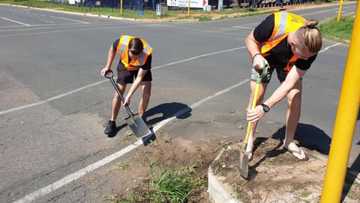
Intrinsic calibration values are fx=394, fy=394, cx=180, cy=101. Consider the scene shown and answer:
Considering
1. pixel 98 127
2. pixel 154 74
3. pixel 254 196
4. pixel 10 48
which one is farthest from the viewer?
pixel 10 48

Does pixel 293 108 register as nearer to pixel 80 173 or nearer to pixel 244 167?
pixel 244 167

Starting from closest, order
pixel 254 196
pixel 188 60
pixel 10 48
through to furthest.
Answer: pixel 254 196 < pixel 188 60 < pixel 10 48

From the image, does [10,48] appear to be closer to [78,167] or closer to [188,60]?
[188,60]

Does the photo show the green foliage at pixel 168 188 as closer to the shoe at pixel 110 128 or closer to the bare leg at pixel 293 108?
the bare leg at pixel 293 108

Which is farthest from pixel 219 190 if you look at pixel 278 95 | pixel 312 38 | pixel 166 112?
pixel 166 112

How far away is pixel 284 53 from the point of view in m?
3.65

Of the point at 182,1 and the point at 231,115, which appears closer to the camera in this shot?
the point at 231,115

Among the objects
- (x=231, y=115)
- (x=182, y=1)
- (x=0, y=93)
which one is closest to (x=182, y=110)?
(x=231, y=115)

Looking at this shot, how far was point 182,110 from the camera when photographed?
20.0 ft

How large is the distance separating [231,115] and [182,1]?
33494 millimetres

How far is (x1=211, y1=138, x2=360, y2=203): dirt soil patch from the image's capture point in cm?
323

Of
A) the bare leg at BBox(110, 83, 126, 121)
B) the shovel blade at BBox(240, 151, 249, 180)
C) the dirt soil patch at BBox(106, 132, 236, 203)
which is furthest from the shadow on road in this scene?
the shovel blade at BBox(240, 151, 249, 180)

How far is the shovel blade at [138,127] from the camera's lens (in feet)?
16.2

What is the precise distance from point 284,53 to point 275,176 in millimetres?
1130
